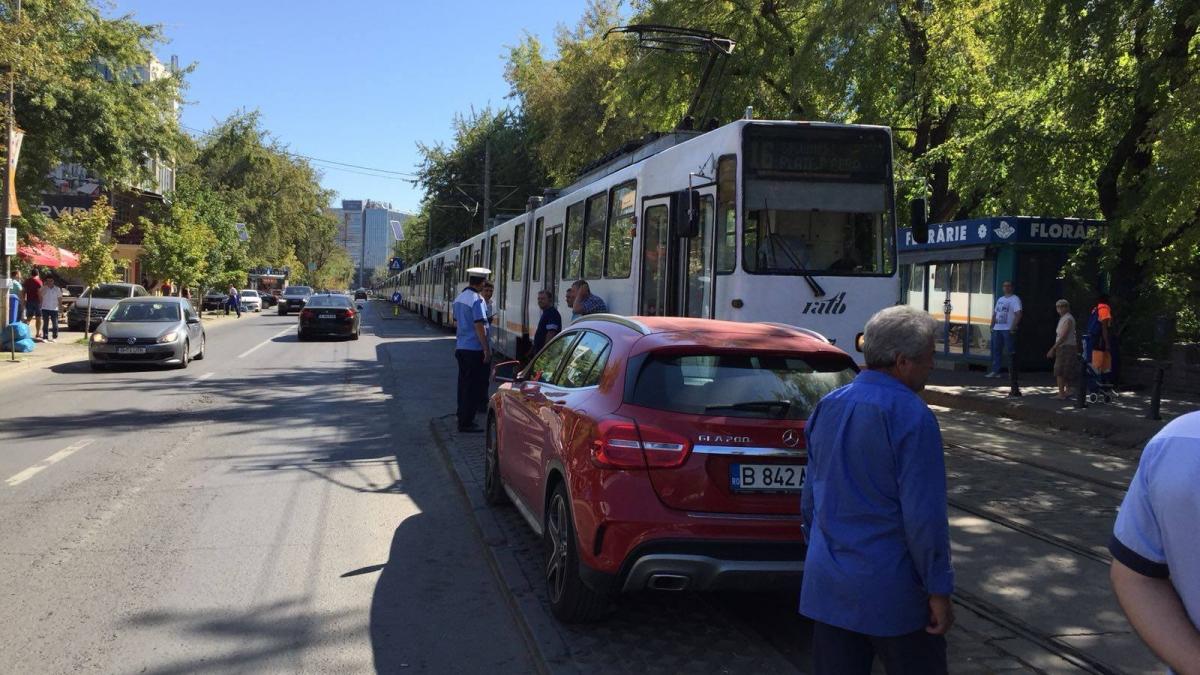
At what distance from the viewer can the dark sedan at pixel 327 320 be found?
28.3 m

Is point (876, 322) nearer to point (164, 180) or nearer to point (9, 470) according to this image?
point (9, 470)

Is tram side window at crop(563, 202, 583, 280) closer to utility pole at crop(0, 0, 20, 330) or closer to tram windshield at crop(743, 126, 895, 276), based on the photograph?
tram windshield at crop(743, 126, 895, 276)

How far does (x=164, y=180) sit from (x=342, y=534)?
217 ft

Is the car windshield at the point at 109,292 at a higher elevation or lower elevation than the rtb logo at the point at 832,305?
lower

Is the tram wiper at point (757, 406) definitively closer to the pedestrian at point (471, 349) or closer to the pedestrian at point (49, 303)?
the pedestrian at point (471, 349)

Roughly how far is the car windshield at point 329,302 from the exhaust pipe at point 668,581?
82.8 ft

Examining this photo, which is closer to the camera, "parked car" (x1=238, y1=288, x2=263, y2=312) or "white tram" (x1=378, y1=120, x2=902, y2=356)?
"white tram" (x1=378, y1=120, x2=902, y2=356)

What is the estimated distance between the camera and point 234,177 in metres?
70.6

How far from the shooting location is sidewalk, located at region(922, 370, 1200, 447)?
1228 centimetres

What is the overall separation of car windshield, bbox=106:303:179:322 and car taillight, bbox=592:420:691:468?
16707 mm

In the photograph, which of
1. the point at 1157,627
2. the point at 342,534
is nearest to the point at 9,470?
the point at 342,534

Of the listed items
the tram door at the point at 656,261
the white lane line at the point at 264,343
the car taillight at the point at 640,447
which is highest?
the tram door at the point at 656,261

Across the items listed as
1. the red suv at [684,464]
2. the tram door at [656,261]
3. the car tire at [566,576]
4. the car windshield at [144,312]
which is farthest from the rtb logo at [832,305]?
the car windshield at [144,312]

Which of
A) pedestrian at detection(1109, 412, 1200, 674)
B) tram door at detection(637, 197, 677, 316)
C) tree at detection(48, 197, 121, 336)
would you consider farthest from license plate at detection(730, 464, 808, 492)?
tree at detection(48, 197, 121, 336)
